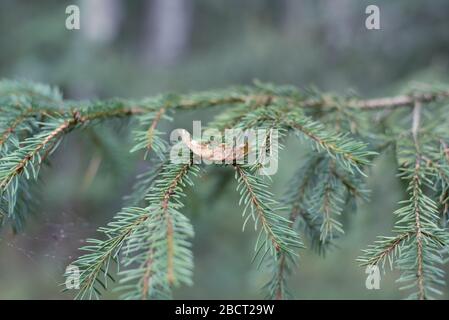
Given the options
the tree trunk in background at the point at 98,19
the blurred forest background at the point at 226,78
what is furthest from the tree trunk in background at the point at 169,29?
the tree trunk in background at the point at 98,19

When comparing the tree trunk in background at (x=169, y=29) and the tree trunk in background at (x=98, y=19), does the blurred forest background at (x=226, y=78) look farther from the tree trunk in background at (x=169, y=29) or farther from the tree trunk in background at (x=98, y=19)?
the tree trunk in background at (x=169, y=29)

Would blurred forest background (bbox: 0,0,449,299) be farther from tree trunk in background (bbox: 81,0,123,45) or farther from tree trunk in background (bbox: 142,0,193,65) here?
tree trunk in background (bbox: 142,0,193,65)

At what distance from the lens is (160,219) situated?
2.86ft

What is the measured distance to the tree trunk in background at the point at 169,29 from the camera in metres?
9.45

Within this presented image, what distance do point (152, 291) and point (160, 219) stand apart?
0.14 meters

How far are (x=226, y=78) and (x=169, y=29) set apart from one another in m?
4.53

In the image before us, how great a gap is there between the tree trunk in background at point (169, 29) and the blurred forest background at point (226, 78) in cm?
71

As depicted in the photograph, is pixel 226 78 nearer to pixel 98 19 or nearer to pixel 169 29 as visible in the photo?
pixel 98 19

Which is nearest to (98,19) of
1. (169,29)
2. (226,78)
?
(226,78)

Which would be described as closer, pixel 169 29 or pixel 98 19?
pixel 98 19

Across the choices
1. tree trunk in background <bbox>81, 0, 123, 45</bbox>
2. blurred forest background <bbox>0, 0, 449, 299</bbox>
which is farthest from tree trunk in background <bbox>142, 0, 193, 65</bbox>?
tree trunk in background <bbox>81, 0, 123, 45</bbox>

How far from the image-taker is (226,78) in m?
5.49
